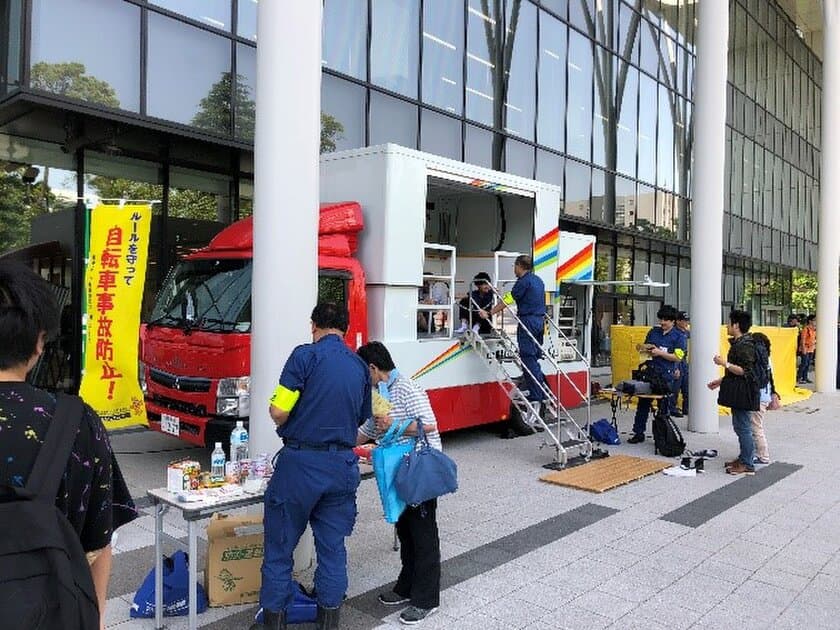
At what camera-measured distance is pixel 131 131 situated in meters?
9.56

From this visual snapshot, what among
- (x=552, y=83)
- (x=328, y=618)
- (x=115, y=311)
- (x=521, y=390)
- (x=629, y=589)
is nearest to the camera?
(x=328, y=618)

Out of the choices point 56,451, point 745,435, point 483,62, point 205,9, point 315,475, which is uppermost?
point 483,62

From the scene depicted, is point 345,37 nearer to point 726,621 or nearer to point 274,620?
point 274,620

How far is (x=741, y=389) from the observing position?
762cm

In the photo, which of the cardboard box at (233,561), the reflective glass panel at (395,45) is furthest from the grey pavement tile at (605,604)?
the reflective glass panel at (395,45)

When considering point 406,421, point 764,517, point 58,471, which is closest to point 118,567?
point 406,421

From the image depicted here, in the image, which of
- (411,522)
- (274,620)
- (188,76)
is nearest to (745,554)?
(411,522)

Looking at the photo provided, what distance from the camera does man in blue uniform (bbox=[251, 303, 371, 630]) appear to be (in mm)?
3668

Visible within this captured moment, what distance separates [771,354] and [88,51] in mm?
12506

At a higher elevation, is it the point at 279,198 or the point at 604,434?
the point at 279,198

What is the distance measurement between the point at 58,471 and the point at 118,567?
143 inches

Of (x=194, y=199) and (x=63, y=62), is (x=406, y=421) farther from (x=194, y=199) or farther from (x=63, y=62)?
(x=194, y=199)

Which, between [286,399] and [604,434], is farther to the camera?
[604,434]

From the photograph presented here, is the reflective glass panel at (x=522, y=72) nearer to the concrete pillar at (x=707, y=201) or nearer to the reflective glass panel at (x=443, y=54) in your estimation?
the reflective glass panel at (x=443, y=54)
